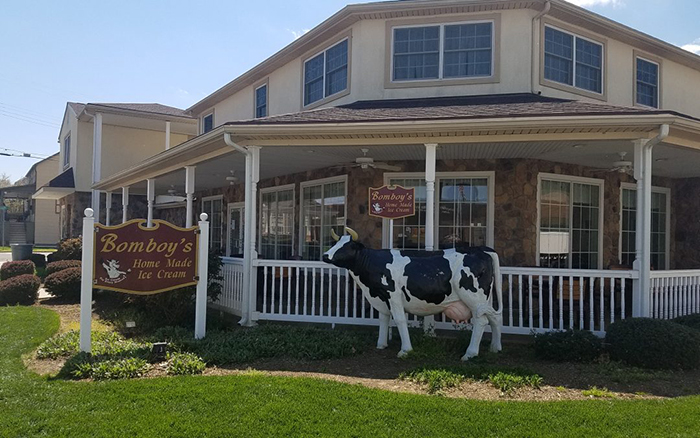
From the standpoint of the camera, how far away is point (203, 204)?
1830cm

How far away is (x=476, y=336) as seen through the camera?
6.39 meters

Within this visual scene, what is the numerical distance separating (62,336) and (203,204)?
11404 millimetres

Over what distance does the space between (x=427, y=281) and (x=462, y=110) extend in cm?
338

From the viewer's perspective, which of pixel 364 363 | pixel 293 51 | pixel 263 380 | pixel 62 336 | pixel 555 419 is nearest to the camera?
pixel 555 419

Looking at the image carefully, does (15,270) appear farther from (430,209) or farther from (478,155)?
(478,155)

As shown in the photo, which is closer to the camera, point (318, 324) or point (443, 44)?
point (318, 324)

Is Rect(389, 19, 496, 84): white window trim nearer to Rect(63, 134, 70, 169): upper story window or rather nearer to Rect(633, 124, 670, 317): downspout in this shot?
Rect(633, 124, 670, 317): downspout

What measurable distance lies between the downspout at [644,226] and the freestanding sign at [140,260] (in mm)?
6313

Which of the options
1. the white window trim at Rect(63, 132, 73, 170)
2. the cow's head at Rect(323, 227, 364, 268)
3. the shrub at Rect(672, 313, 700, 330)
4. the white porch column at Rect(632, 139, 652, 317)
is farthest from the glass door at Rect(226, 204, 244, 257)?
the shrub at Rect(672, 313, 700, 330)

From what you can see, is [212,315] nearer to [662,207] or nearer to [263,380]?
[263,380]

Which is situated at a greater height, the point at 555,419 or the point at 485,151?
the point at 485,151

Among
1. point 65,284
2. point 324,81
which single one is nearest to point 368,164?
point 324,81

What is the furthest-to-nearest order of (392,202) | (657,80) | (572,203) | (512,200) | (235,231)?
(235,231), (657,80), (572,203), (512,200), (392,202)

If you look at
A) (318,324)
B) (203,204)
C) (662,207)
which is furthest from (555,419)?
(203,204)
